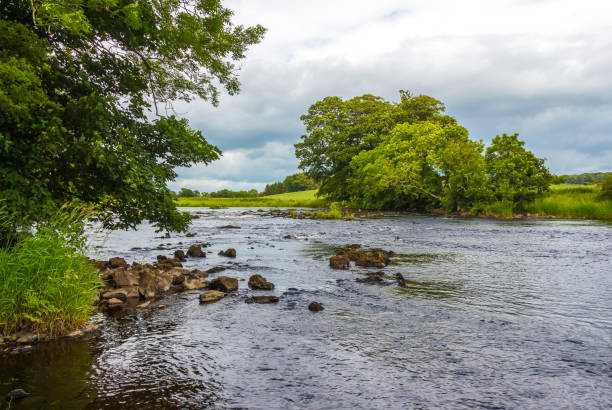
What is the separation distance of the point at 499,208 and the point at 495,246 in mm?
25776

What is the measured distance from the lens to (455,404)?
16.9ft

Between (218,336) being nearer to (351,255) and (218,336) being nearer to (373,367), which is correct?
(373,367)

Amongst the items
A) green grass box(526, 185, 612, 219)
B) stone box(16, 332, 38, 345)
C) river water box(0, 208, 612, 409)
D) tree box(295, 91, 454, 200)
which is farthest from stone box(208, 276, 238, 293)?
tree box(295, 91, 454, 200)

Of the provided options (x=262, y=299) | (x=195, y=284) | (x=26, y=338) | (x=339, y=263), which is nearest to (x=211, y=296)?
(x=262, y=299)

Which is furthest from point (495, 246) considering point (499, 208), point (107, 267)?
point (499, 208)

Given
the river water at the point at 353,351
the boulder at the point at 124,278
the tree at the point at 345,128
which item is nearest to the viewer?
the river water at the point at 353,351

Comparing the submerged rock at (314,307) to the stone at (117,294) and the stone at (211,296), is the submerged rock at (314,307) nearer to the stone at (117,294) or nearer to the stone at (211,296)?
the stone at (211,296)

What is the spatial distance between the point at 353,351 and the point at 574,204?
143 feet

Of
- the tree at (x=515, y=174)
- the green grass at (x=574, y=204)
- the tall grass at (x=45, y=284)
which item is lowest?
the tall grass at (x=45, y=284)

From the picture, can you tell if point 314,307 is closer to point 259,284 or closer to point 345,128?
point 259,284

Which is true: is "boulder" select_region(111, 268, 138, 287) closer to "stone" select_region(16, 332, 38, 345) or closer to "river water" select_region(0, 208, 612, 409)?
"river water" select_region(0, 208, 612, 409)

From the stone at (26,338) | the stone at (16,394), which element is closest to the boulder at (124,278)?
the stone at (26,338)

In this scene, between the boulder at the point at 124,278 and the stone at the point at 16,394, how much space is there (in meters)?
5.89

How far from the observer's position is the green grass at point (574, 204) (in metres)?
39.4
